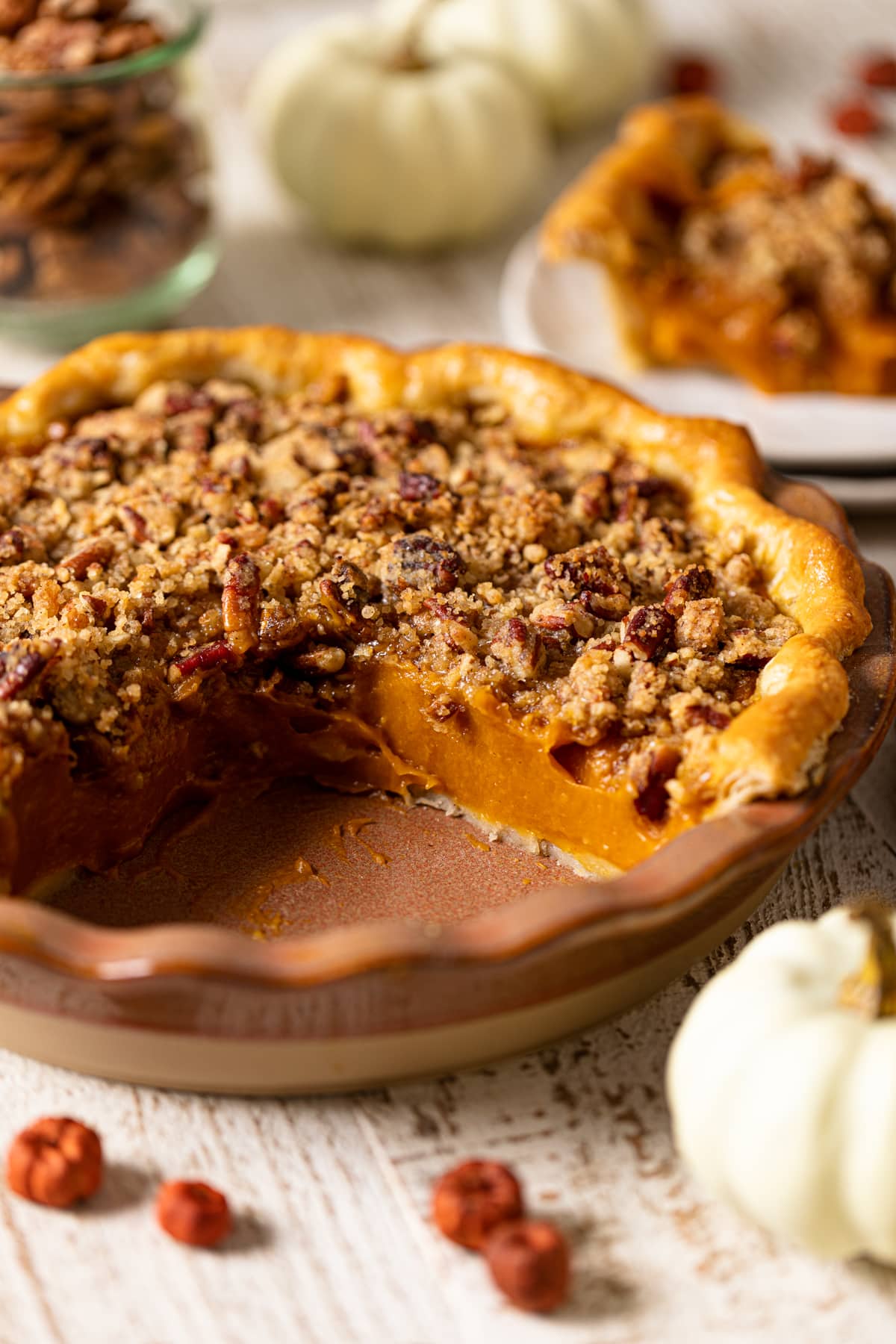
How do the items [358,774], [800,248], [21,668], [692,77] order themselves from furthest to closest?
[692,77] < [800,248] < [358,774] < [21,668]

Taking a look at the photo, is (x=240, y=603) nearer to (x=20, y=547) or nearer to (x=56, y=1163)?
(x=20, y=547)

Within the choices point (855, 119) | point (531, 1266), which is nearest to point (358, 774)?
point (531, 1266)

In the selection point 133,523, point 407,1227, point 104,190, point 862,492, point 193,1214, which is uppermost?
point 104,190

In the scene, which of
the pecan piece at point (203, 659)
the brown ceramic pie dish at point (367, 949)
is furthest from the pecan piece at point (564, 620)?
the pecan piece at point (203, 659)

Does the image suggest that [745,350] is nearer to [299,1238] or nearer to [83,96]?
[83,96]

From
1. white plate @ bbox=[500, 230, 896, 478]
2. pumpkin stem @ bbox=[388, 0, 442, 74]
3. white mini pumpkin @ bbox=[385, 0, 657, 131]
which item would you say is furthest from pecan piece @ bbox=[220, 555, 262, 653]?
white mini pumpkin @ bbox=[385, 0, 657, 131]

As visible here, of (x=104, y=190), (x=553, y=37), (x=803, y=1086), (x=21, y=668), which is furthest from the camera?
(x=553, y=37)

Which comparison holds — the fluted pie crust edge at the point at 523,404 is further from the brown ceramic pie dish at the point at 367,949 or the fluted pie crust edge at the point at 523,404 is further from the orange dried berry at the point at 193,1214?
the orange dried berry at the point at 193,1214
